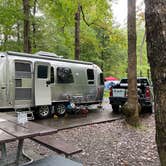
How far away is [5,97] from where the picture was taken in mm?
8078

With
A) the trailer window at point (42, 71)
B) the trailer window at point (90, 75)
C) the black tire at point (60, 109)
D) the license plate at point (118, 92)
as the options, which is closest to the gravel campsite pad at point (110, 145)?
the black tire at point (60, 109)

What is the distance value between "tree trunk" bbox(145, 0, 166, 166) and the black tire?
7.51 metres

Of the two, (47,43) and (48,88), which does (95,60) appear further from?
(48,88)

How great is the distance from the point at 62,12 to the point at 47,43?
9.54m

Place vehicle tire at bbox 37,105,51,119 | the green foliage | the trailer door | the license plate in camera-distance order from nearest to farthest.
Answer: the trailer door
vehicle tire at bbox 37,105,51,119
the license plate
the green foliage

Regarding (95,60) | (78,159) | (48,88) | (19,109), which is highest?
(95,60)

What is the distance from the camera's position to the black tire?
988cm

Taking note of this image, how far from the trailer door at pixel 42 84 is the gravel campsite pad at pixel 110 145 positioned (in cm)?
220

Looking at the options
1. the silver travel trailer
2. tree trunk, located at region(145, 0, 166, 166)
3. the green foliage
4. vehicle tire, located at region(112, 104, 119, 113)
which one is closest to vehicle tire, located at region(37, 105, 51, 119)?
the silver travel trailer

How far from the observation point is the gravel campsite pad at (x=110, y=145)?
15.2 feet

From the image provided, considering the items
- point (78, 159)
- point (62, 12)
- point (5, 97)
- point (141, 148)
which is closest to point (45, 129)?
point (78, 159)

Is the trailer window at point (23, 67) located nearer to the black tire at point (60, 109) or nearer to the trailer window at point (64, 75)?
the trailer window at point (64, 75)

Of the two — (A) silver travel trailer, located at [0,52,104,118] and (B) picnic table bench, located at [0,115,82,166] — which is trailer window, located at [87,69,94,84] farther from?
(B) picnic table bench, located at [0,115,82,166]

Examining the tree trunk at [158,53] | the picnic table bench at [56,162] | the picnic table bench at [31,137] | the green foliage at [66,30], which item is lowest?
the picnic table bench at [56,162]
